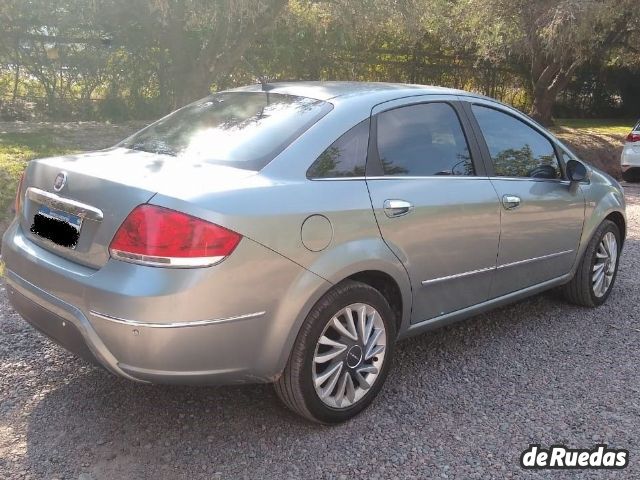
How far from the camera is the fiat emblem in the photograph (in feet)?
10.1

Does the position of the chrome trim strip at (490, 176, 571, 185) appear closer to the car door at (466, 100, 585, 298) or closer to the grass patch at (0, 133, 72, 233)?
the car door at (466, 100, 585, 298)

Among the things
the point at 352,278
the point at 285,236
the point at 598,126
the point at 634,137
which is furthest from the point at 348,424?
the point at 598,126

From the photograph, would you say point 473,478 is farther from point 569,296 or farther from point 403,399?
point 569,296

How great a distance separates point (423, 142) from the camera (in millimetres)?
3740

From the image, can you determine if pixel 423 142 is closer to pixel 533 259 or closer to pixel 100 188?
pixel 533 259

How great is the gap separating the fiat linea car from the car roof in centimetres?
2

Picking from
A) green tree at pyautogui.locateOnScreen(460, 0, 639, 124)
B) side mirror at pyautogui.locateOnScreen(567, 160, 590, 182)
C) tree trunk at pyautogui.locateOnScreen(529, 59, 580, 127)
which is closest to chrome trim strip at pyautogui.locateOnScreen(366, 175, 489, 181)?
side mirror at pyautogui.locateOnScreen(567, 160, 590, 182)

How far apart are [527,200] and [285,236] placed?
6.56 ft

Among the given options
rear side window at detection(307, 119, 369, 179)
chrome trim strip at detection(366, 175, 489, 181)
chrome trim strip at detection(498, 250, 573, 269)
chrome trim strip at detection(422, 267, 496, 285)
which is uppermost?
rear side window at detection(307, 119, 369, 179)

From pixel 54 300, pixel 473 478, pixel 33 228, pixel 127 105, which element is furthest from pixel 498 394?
pixel 127 105

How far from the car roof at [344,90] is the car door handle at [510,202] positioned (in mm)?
720

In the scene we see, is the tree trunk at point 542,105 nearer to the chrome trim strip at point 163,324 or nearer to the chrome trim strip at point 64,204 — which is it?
the chrome trim strip at point 64,204

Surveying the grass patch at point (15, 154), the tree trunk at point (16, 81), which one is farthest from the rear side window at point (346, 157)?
the tree trunk at point (16, 81)

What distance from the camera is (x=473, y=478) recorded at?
287 centimetres
